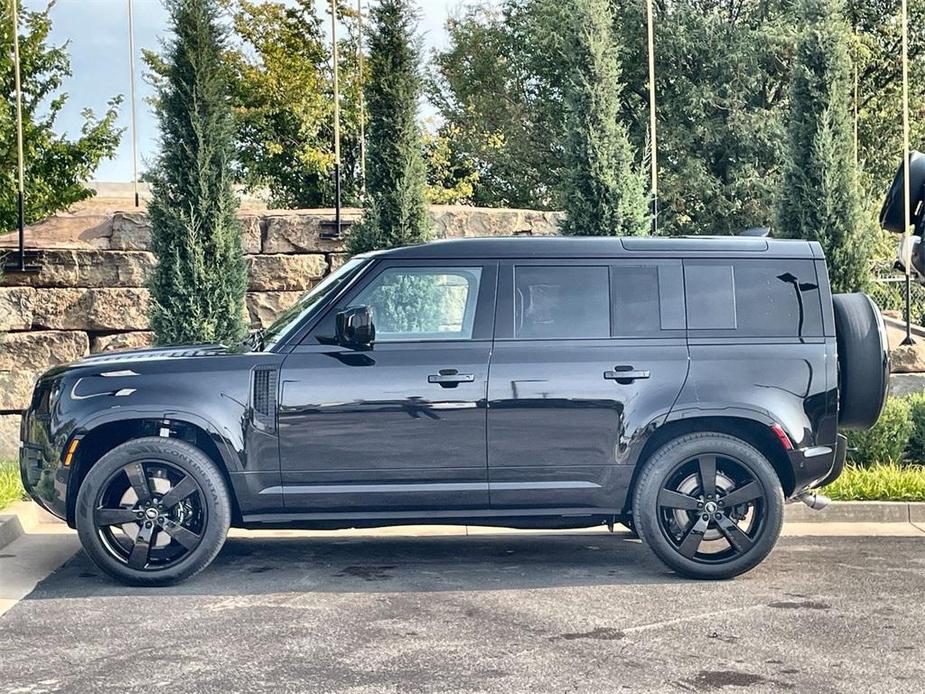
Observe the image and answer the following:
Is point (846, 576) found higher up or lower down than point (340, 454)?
lower down

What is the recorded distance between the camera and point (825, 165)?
14250mm

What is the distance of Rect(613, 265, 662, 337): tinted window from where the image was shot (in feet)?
24.0

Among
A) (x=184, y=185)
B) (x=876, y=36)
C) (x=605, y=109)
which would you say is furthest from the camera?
(x=876, y=36)

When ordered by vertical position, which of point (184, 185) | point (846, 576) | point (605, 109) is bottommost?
point (846, 576)

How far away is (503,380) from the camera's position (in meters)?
7.14

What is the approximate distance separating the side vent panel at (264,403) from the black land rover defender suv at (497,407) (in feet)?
0.04

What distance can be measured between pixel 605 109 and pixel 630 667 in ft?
31.7

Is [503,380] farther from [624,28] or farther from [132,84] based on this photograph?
[624,28]

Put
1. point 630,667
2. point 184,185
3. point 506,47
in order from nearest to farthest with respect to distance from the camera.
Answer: point 630,667
point 184,185
point 506,47

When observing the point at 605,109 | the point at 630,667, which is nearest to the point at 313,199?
the point at 605,109

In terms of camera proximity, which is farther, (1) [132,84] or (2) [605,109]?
(1) [132,84]

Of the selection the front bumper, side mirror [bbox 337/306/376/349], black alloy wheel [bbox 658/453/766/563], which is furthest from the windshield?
the front bumper

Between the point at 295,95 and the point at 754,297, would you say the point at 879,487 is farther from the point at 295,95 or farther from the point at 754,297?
the point at 295,95

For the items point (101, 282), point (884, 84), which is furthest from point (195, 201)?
point (884, 84)
